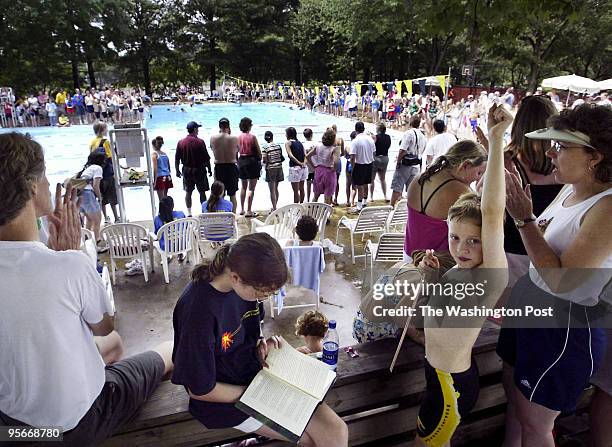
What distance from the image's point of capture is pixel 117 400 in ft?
5.67

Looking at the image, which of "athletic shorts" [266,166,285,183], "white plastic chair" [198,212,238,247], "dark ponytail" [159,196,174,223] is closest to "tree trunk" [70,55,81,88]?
"athletic shorts" [266,166,285,183]

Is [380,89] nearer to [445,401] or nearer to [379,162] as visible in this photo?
[379,162]

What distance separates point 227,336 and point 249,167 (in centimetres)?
640

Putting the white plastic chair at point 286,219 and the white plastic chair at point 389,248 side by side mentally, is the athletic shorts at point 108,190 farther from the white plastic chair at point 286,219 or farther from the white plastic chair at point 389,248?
the white plastic chair at point 389,248

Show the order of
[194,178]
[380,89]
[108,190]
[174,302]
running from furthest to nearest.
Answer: [380,89] → [194,178] → [108,190] → [174,302]

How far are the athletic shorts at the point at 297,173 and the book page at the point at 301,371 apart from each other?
244 inches

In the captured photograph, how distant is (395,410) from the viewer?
2225 millimetres

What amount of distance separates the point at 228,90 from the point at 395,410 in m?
46.9

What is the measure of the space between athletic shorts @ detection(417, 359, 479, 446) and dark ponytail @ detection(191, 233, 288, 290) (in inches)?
32.4

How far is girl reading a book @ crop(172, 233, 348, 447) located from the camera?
1.67 meters

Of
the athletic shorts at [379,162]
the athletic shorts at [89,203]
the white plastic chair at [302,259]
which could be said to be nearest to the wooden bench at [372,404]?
the white plastic chair at [302,259]

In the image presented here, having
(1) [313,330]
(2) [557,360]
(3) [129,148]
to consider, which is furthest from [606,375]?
(3) [129,148]

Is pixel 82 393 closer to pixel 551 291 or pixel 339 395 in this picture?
pixel 339 395

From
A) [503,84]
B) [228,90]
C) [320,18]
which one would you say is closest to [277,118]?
[228,90]
